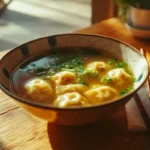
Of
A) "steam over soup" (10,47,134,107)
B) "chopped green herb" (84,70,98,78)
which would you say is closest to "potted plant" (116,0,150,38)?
"steam over soup" (10,47,134,107)

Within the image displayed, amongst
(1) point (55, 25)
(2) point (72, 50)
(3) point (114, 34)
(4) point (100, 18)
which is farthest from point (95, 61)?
(1) point (55, 25)

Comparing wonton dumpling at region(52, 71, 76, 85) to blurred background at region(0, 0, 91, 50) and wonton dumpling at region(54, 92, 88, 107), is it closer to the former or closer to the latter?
wonton dumpling at region(54, 92, 88, 107)

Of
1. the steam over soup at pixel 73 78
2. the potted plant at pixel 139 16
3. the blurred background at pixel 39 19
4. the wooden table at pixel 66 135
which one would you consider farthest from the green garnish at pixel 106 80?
the blurred background at pixel 39 19

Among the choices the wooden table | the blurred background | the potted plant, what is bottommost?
the blurred background

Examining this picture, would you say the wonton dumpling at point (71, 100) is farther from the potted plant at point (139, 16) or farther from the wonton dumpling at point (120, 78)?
the potted plant at point (139, 16)

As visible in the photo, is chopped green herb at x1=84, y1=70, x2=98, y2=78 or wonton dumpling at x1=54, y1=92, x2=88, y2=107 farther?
chopped green herb at x1=84, y1=70, x2=98, y2=78

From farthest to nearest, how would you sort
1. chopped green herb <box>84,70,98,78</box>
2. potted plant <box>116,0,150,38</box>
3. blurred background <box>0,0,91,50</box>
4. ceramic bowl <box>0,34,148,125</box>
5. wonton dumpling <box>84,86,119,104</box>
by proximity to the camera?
blurred background <box>0,0,91,50</box>, potted plant <box>116,0,150,38</box>, chopped green herb <box>84,70,98,78</box>, wonton dumpling <box>84,86,119,104</box>, ceramic bowl <box>0,34,148,125</box>

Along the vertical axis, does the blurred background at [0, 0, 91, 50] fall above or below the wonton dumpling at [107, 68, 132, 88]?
below

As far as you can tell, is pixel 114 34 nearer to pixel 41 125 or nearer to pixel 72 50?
pixel 72 50
